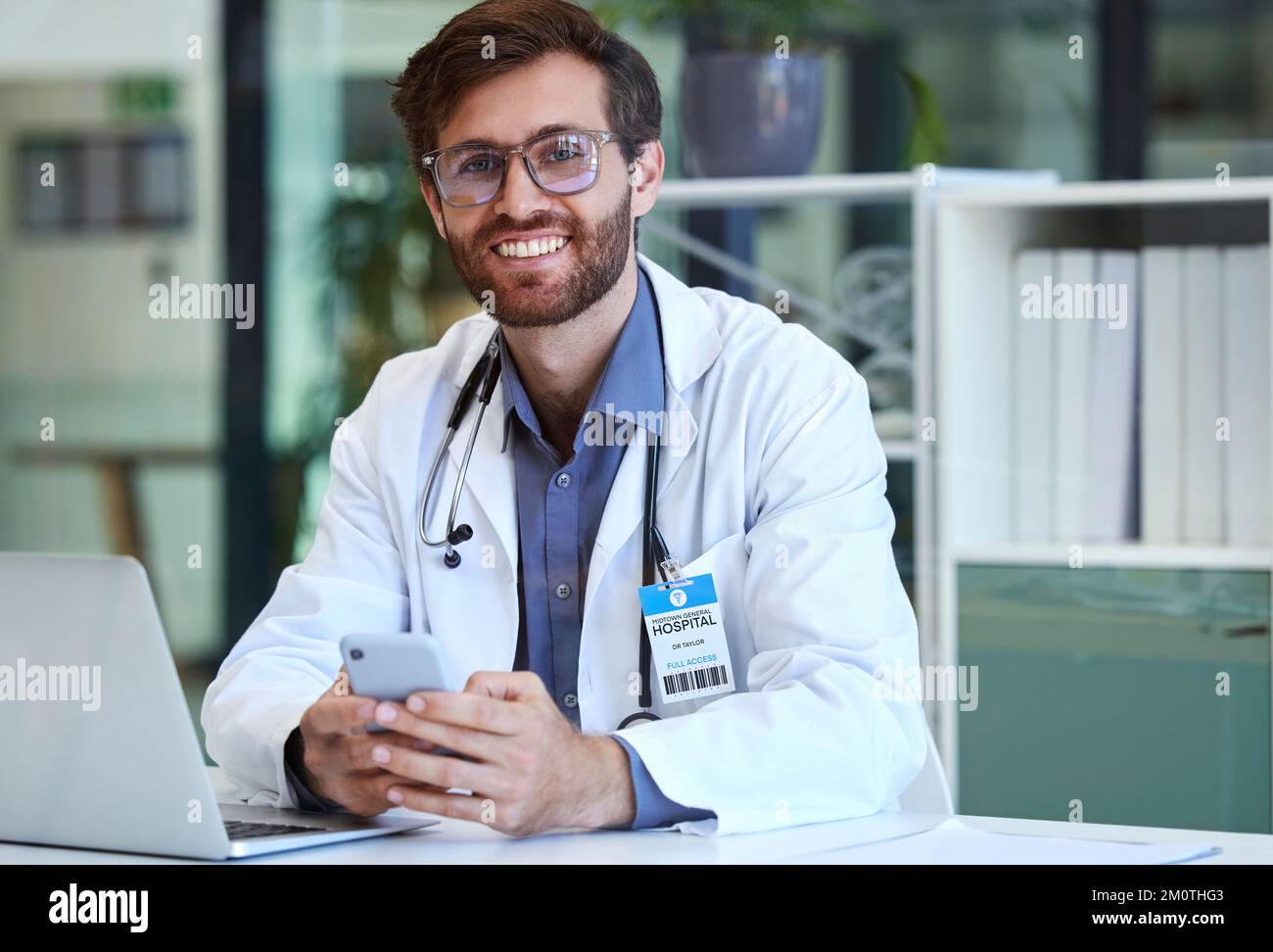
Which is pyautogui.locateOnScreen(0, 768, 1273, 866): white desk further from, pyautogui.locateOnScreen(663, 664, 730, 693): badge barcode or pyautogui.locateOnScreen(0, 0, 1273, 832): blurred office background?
pyautogui.locateOnScreen(0, 0, 1273, 832): blurred office background

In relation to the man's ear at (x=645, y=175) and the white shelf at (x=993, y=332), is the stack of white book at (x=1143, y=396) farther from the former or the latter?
the man's ear at (x=645, y=175)

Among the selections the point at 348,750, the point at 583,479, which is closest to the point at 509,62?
the point at 583,479

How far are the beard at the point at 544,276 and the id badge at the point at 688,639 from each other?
366mm

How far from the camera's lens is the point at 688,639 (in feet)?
5.41

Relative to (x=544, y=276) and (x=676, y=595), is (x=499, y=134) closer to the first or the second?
(x=544, y=276)

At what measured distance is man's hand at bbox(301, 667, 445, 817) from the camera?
4.24 feet

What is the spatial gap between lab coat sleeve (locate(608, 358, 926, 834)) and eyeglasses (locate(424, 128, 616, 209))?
0.37 m

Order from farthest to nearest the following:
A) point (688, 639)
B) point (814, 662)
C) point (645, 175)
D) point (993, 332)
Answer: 1. point (993, 332)
2. point (645, 175)
3. point (688, 639)
4. point (814, 662)

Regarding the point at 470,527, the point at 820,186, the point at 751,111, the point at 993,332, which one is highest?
the point at 751,111

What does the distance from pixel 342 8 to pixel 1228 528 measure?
2671mm

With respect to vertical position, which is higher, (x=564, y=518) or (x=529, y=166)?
(x=529, y=166)

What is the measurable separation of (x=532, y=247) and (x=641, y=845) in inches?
30.4

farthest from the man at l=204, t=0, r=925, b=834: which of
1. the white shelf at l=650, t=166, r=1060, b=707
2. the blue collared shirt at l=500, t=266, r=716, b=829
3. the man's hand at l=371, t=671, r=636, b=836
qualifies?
the white shelf at l=650, t=166, r=1060, b=707

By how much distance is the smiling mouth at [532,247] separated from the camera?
1805 millimetres
